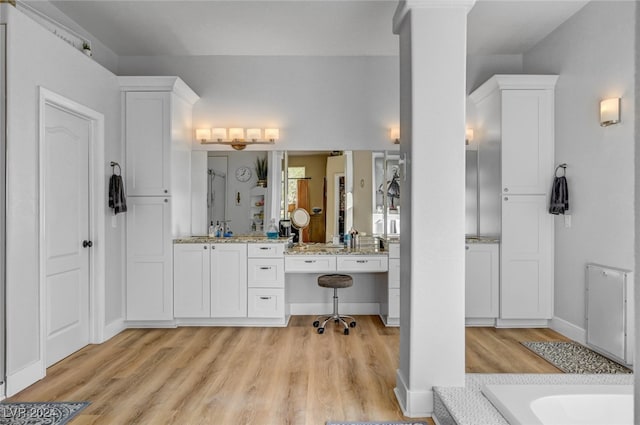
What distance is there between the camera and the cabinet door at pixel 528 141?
429cm

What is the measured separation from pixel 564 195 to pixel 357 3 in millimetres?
2554

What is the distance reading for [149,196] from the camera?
4.41m

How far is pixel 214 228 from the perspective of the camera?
16.1 feet

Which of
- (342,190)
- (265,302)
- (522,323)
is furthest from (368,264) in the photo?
(522,323)

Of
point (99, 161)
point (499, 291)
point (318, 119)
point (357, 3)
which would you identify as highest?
point (357, 3)

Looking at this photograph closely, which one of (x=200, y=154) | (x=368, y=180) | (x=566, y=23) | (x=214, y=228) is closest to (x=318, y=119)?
(x=368, y=180)

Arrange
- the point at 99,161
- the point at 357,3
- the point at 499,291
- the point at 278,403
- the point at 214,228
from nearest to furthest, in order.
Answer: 1. the point at 278,403
2. the point at 357,3
3. the point at 99,161
4. the point at 499,291
5. the point at 214,228

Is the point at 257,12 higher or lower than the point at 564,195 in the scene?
higher

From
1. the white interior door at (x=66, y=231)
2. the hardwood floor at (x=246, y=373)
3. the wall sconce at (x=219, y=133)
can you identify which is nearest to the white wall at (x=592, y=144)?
the hardwood floor at (x=246, y=373)

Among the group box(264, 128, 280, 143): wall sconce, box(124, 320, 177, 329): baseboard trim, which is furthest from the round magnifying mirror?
box(124, 320, 177, 329): baseboard trim

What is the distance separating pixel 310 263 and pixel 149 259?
1641 mm

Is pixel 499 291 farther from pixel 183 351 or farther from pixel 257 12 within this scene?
pixel 257 12

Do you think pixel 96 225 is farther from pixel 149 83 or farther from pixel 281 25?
pixel 281 25

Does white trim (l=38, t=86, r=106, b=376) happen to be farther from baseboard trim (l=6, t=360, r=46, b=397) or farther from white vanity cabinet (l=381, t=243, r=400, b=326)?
white vanity cabinet (l=381, t=243, r=400, b=326)
